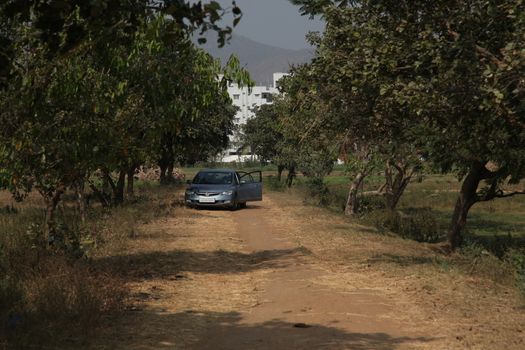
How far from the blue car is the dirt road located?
32.2ft

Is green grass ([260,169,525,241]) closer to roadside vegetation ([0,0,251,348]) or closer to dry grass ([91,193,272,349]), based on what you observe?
dry grass ([91,193,272,349])

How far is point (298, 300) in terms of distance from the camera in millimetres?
9125

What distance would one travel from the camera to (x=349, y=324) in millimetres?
7746

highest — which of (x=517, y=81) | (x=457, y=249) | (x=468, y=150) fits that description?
(x=517, y=81)

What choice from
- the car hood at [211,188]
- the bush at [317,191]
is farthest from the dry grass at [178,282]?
the bush at [317,191]

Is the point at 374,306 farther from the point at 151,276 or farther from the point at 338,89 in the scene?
the point at 338,89

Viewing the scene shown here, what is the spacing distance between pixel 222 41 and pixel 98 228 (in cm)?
1285

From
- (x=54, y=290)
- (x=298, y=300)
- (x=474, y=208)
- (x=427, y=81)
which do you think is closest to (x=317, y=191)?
(x=474, y=208)

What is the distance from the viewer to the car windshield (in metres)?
27.6

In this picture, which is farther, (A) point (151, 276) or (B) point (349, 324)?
(A) point (151, 276)

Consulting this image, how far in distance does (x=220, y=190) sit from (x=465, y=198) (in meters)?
11.1

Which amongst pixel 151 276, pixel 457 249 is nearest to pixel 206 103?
pixel 151 276

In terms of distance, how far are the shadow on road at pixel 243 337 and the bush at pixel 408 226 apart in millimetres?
17504

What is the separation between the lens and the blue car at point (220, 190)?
86.3 feet
